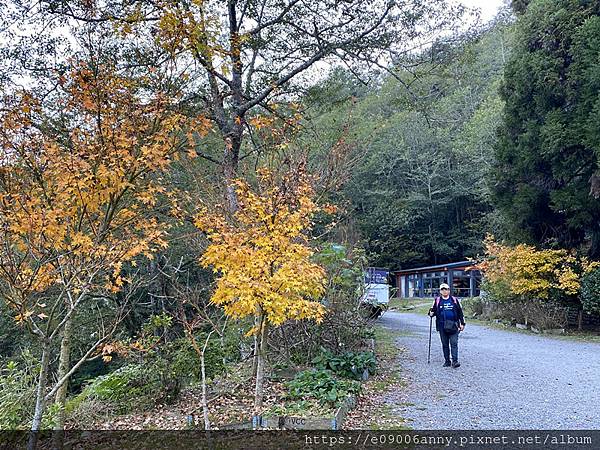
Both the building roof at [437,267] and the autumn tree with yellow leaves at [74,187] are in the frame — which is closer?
the autumn tree with yellow leaves at [74,187]

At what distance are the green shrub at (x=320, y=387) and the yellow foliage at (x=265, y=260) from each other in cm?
84

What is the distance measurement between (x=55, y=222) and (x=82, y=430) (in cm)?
258

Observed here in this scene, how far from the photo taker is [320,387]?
204 inches

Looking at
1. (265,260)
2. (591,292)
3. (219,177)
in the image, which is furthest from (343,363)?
(591,292)

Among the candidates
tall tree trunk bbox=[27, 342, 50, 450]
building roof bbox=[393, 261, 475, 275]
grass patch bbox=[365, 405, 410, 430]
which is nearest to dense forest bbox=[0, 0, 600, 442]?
tall tree trunk bbox=[27, 342, 50, 450]

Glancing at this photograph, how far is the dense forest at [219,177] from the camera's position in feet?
14.1

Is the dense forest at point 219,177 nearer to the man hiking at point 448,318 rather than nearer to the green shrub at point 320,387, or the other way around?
the green shrub at point 320,387

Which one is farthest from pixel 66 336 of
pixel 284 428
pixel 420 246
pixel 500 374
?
pixel 420 246

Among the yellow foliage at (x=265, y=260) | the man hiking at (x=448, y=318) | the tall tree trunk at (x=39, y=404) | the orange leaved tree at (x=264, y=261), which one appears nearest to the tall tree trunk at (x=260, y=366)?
the orange leaved tree at (x=264, y=261)

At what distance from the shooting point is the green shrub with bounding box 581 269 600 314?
11.4m

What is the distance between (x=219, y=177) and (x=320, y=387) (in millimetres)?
3149

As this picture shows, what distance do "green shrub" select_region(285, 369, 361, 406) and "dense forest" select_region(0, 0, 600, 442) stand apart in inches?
1.8

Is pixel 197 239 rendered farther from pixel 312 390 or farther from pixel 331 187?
pixel 312 390

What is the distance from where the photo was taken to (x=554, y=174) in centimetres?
1269
